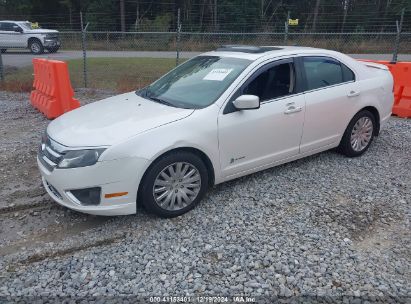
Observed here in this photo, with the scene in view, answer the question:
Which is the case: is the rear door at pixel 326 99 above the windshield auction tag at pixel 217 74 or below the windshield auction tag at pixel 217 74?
below

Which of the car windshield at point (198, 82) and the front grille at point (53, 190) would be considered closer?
the front grille at point (53, 190)

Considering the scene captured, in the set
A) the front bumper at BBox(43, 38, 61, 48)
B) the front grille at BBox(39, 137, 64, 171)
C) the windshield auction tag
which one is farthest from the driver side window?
the front bumper at BBox(43, 38, 61, 48)

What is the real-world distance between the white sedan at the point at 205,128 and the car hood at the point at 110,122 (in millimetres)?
12

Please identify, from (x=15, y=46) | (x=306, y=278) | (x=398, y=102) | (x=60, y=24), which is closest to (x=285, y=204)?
(x=306, y=278)

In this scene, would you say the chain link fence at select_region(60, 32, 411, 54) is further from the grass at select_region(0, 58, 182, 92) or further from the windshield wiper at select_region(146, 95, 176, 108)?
the windshield wiper at select_region(146, 95, 176, 108)

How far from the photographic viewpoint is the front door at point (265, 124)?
3.91 m

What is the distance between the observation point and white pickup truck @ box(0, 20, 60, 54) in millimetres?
20391

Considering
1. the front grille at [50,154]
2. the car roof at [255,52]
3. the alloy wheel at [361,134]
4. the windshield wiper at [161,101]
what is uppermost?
the car roof at [255,52]

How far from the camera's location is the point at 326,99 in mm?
4613

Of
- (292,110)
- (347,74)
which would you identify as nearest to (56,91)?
(292,110)

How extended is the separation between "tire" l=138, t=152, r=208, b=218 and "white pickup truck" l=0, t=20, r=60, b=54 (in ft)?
64.8

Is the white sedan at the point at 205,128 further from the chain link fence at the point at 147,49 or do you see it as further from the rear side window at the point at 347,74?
the chain link fence at the point at 147,49

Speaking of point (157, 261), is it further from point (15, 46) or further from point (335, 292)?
point (15, 46)

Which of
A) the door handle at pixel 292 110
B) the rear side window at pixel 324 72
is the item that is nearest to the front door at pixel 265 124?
the door handle at pixel 292 110
